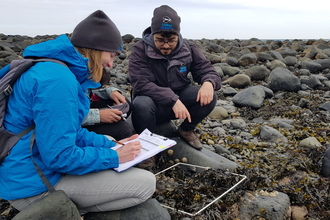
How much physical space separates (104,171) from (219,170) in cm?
→ 167

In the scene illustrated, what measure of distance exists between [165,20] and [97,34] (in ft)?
4.71

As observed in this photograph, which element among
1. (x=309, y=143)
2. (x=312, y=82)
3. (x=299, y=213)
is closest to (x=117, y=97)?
(x=299, y=213)

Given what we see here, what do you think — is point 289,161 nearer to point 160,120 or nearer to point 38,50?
point 160,120

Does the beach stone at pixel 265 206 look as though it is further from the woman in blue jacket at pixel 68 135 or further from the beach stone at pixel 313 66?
the beach stone at pixel 313 66

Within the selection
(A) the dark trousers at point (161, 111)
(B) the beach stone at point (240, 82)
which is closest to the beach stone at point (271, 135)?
(A) the dark trousers at point (161, 111)

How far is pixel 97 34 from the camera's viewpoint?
240cm

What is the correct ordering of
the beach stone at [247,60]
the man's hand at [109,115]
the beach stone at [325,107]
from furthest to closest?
1. the beach stone at [247,60]
2. the beach stone at [325,107]
3. the man's hand at [109,115]

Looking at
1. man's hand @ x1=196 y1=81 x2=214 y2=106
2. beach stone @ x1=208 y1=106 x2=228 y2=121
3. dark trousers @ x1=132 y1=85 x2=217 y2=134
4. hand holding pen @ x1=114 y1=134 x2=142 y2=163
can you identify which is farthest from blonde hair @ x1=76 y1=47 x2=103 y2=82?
beach stone @ x1=208 y1=106 x2=228 y2=121

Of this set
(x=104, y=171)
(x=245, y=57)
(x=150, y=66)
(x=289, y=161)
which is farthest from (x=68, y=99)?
(x=245, y=57)

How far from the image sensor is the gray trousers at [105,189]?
2.36m

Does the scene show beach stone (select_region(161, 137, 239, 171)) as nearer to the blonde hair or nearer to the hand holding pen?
the hand holding pen

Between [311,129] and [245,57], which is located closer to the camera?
[311,129]

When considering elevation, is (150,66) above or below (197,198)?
above

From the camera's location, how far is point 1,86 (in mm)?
2121
